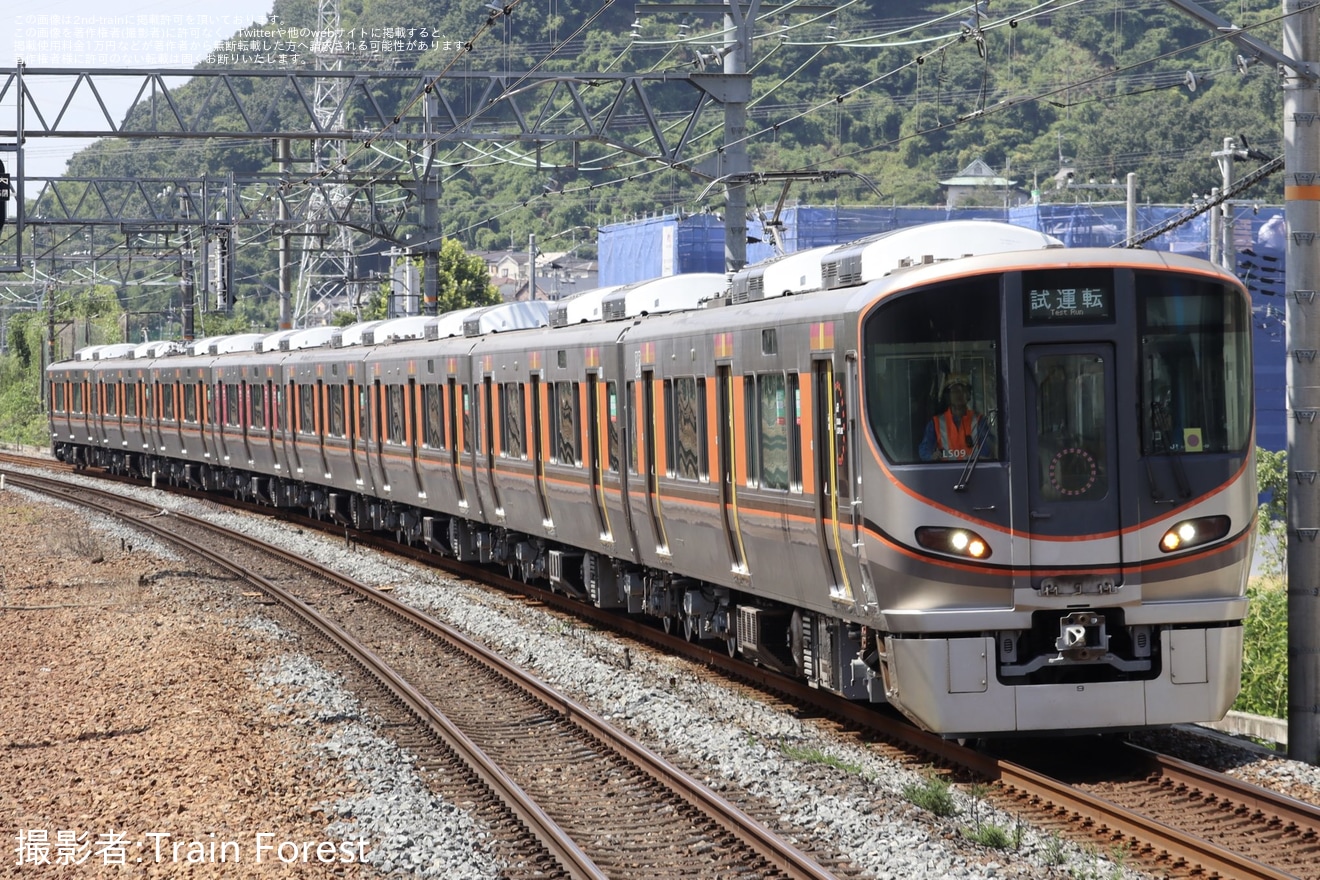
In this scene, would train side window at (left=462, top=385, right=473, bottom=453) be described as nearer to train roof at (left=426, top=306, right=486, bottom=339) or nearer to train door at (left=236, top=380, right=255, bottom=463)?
train roof at (left=426, top=306, right=486, bottom=339)

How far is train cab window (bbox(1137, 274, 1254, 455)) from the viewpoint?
384 inches

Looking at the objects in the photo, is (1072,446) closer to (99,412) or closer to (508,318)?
(508,318)

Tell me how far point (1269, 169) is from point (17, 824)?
493 inches

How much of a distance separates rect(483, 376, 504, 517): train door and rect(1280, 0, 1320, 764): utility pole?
10219 millimetres

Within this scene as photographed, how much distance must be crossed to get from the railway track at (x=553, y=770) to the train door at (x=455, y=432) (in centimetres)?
271

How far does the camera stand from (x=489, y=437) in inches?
767

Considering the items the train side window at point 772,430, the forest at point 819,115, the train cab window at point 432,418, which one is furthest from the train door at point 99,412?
the train side window at point 772,430

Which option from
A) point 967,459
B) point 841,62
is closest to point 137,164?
point 841,62

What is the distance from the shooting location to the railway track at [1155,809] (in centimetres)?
802

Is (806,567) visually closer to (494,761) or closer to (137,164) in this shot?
(494,761)

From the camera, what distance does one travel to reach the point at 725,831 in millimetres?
8938

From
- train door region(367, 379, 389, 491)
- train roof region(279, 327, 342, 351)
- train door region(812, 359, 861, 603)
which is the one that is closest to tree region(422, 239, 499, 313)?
train roof region(279, 327, 342, 351)

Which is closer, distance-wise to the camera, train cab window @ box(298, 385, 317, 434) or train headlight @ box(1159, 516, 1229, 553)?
train headlight @ box(1159, 516, 1229, 553)

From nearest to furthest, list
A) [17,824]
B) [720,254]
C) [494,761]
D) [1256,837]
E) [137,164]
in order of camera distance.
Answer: [1256,837], [17,824], [494,761], [720,254], [137,164]
